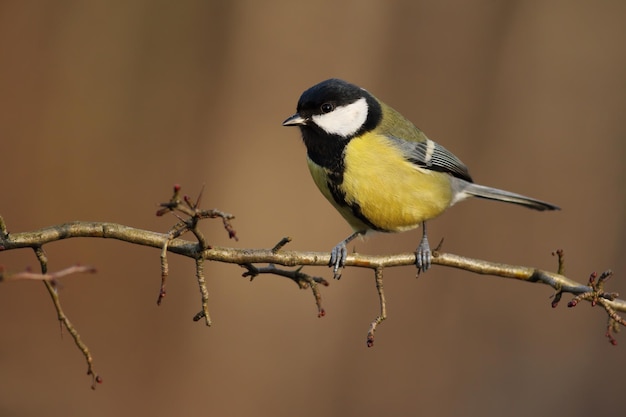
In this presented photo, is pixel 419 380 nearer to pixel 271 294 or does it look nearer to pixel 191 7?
pixel 271 294

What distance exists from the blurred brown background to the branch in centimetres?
231

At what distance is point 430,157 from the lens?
124 inches

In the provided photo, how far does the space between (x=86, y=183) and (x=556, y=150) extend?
3.79m

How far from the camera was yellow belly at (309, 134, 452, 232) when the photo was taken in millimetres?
2760

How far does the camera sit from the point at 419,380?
206 inches

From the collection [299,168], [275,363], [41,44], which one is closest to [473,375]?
[275,363]

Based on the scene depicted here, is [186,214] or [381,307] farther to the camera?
[381,307]

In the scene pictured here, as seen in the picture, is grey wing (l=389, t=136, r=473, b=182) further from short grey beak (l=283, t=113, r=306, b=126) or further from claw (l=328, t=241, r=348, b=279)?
claw (l=328, t=241, r=348, b=279)

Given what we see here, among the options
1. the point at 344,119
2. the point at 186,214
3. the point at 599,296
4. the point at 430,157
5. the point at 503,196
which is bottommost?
the point at 599,296

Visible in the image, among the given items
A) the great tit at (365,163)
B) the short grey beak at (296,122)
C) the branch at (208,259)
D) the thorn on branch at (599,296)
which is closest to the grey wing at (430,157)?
the great tit at (365,163)

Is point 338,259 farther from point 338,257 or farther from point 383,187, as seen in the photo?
point 383,187

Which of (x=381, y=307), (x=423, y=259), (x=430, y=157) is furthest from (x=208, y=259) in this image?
(x=430, y=157)

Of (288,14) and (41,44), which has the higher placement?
(288,14)

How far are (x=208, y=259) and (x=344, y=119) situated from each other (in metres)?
1.17
